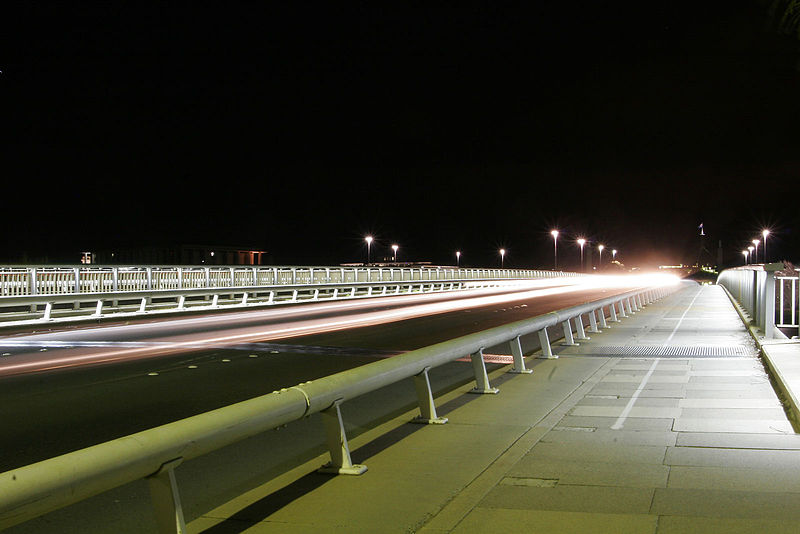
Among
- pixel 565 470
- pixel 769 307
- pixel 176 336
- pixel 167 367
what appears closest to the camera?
pixel 565 470

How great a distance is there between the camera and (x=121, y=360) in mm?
15406

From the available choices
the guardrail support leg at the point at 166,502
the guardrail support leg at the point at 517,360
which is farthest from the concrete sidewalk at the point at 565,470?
the guardrail support leg at the point at 517,360

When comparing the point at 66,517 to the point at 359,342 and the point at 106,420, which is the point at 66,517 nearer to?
the point at 106,420

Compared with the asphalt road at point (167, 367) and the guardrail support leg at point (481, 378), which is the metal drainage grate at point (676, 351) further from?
the guardrail support leg at point (481, 378)

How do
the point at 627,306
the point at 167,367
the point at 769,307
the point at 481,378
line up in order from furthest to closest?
the point at 627,306, the point at 769,307, the point at 167,367, the point at 481,378

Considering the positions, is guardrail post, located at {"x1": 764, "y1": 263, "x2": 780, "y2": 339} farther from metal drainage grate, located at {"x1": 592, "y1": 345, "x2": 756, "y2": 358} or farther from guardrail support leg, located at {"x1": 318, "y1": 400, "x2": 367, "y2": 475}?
guardrail support leg, located at {"x1": 318, "y1": 400, "x2": 367, "y2": 475}

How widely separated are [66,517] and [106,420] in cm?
341

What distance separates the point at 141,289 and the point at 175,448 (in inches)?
1332

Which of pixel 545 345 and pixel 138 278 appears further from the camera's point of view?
pixel 138 278

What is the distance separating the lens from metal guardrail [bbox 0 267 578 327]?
26.8 metres

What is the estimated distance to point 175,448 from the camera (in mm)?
4688

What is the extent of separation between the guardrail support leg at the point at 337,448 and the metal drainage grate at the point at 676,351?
9.89 m

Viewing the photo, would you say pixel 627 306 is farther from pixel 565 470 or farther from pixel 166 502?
pixel 166 502

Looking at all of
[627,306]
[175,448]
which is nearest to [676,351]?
[175,448]
